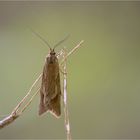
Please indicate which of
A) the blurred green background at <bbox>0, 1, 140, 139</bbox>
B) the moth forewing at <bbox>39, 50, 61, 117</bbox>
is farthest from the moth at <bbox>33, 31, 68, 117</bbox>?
the blurred green background at <bbox>0, 1, 140, 139</bbox>

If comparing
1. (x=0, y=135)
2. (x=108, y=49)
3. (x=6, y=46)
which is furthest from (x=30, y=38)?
(x=0, y=135)

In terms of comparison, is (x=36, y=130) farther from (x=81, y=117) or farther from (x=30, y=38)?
(x=30, y=38)

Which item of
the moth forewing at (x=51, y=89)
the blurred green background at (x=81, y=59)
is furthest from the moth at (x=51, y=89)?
the blurred green background at (x=81, y=59)

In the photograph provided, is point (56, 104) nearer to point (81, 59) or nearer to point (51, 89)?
point (51, 89)

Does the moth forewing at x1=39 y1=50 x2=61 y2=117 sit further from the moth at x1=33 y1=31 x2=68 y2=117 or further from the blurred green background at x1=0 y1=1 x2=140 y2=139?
the blurred green background at x1=0 y1=1 x2=140 y2=139

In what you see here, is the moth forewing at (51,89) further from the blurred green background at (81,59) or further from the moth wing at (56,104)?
the blurred green background at (81,59)

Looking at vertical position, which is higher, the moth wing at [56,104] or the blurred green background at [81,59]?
the blurred green background at [81,59]
